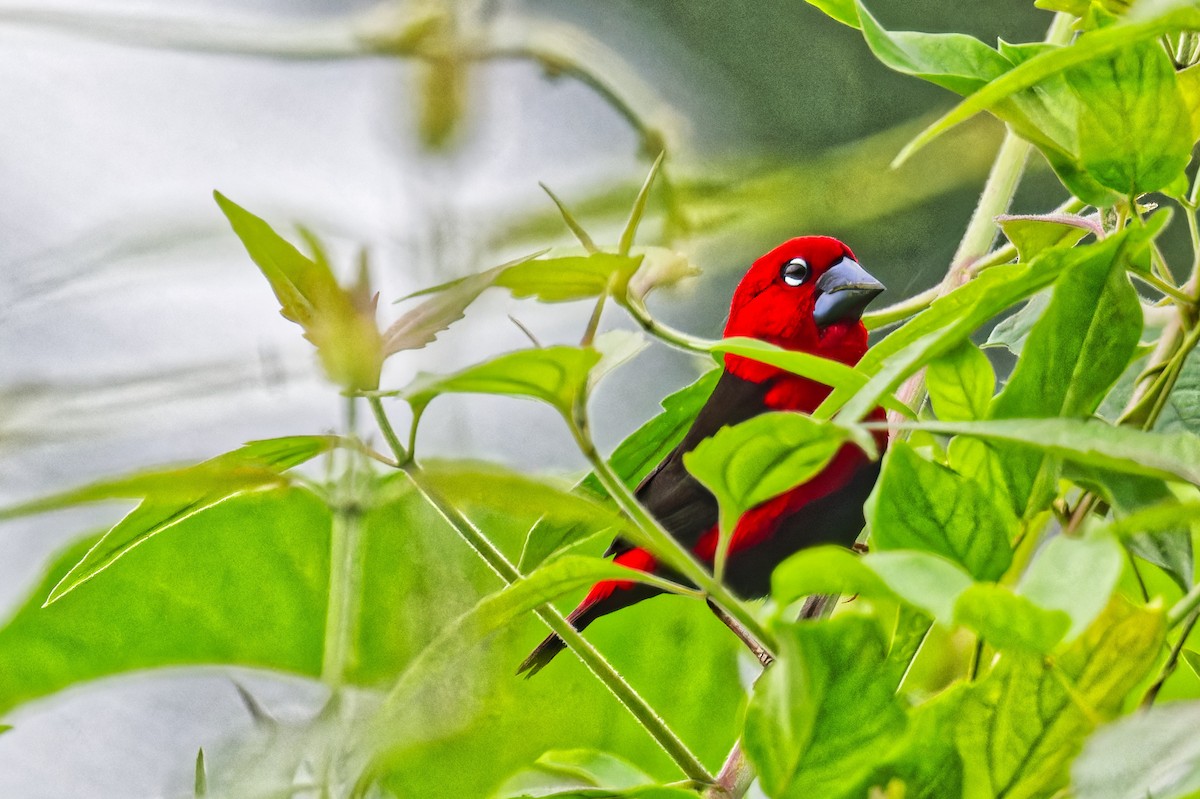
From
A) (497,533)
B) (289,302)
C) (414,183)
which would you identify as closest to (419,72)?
(414,183)

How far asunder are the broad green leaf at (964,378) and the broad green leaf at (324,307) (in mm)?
132

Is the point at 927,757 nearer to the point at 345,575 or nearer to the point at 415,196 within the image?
the point at 345,575

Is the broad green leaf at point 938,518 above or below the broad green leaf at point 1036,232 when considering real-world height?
below

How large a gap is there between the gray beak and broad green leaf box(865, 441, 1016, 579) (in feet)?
1.57

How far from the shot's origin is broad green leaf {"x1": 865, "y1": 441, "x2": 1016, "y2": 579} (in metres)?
0.23

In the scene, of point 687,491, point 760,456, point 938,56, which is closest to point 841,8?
point 938,56

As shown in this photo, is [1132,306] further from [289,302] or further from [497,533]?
[497,533]

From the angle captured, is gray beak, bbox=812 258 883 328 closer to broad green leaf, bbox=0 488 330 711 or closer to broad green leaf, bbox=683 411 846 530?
broad green leaf, bbox=0 488 330 711

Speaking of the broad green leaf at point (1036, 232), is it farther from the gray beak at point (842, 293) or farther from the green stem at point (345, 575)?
the gray beak at point (842, 293)

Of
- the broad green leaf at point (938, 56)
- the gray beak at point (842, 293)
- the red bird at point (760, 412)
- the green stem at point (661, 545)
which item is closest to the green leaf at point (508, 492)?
the green stem at point (661, 545)

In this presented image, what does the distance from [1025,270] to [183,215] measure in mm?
641

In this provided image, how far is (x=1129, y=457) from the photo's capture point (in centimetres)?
19

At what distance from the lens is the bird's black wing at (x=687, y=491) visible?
662 millimetres

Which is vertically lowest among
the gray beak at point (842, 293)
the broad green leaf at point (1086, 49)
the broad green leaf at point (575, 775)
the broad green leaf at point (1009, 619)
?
the broad green leaf at point (575, 775)
